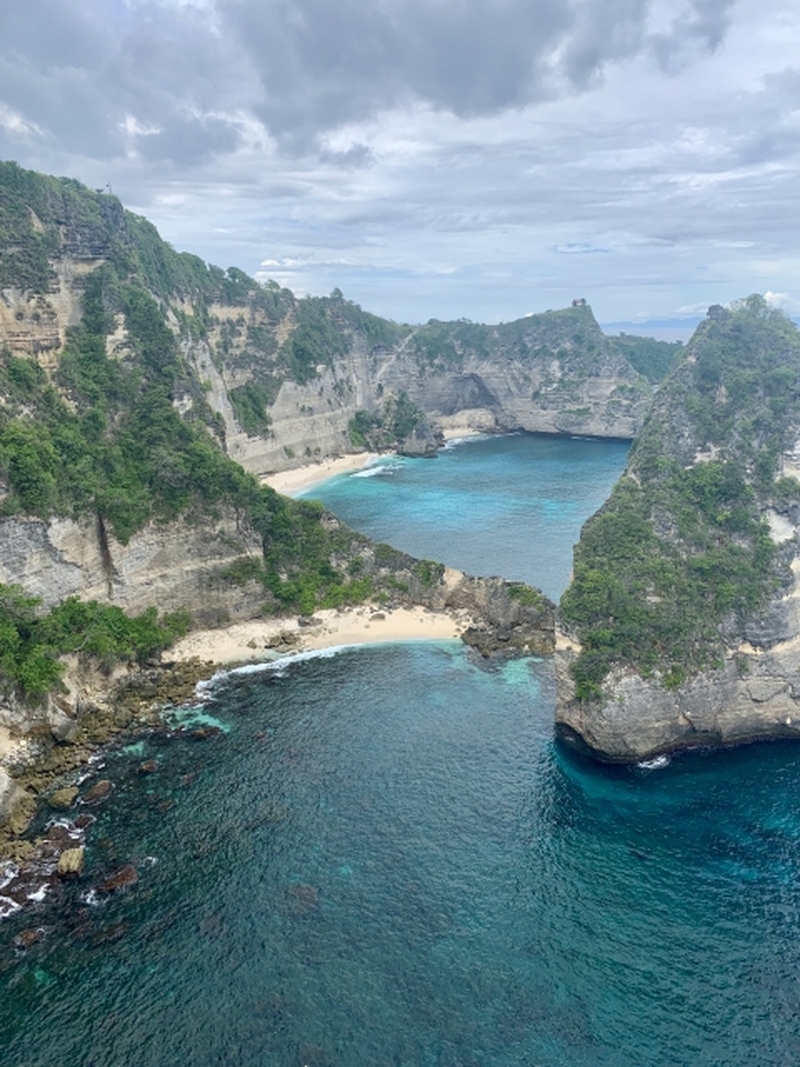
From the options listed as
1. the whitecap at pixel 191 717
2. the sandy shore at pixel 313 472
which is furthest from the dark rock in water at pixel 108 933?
the sandy shore at pixel 313 472

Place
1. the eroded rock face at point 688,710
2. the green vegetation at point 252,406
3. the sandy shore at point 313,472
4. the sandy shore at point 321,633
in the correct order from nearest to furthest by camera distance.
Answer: the eroded rock face at point 688,710 < the sandy shore at point 321,633 < the sandy shore at point 313,472 < the green vegetation at point 252,406

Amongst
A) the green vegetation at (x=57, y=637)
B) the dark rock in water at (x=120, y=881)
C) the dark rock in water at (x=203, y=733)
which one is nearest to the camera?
the dark rock in water at (x=120, y=881)

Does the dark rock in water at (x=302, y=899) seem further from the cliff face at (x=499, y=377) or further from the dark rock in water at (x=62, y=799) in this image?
the cliff face at (x=499, y=377)

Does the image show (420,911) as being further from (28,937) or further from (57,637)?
(57,637)

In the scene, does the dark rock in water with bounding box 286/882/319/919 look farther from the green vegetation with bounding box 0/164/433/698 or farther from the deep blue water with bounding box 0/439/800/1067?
the green vegetation with bounding box 0/164/433/698

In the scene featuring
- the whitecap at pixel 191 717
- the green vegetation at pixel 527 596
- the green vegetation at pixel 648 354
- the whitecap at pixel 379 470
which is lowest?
the whitecap at pixel 191 717

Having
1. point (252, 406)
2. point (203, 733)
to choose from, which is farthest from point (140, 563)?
point (252, 406)

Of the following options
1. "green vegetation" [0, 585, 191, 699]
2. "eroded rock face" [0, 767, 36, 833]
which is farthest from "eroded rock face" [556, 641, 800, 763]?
"eroded rock face" [0, 767, 36, 833]

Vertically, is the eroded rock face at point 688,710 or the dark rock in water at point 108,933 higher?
the eroded rock face at point 688,710

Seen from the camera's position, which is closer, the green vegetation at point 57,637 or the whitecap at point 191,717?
the green vegetation at point 57,637
